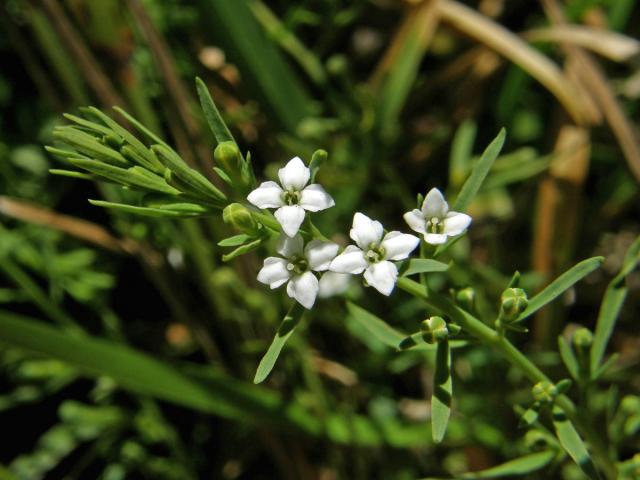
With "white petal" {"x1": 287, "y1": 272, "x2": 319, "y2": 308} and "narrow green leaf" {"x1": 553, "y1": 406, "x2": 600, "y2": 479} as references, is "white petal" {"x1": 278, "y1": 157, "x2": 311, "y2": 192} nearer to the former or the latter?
"white petal" {"x1": 287, "y1": 272, "x2": 319, "y2": 308}

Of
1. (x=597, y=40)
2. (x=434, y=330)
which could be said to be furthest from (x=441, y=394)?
(x=597, y=40)

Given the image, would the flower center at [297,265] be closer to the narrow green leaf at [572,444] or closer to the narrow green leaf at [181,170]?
the narrow green leaf at [181,170]

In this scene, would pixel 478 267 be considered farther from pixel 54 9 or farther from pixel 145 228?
pixel 54 9

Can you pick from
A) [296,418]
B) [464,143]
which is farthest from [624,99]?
[296,418]

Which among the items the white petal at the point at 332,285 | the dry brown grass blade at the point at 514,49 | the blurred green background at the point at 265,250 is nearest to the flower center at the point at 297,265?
the white petal at the point at 332,285

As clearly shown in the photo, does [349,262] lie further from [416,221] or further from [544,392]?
[544,392]

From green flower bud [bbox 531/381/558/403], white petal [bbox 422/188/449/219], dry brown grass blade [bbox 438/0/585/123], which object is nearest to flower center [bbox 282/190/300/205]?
white petal [bbox 422/188/449/219]
